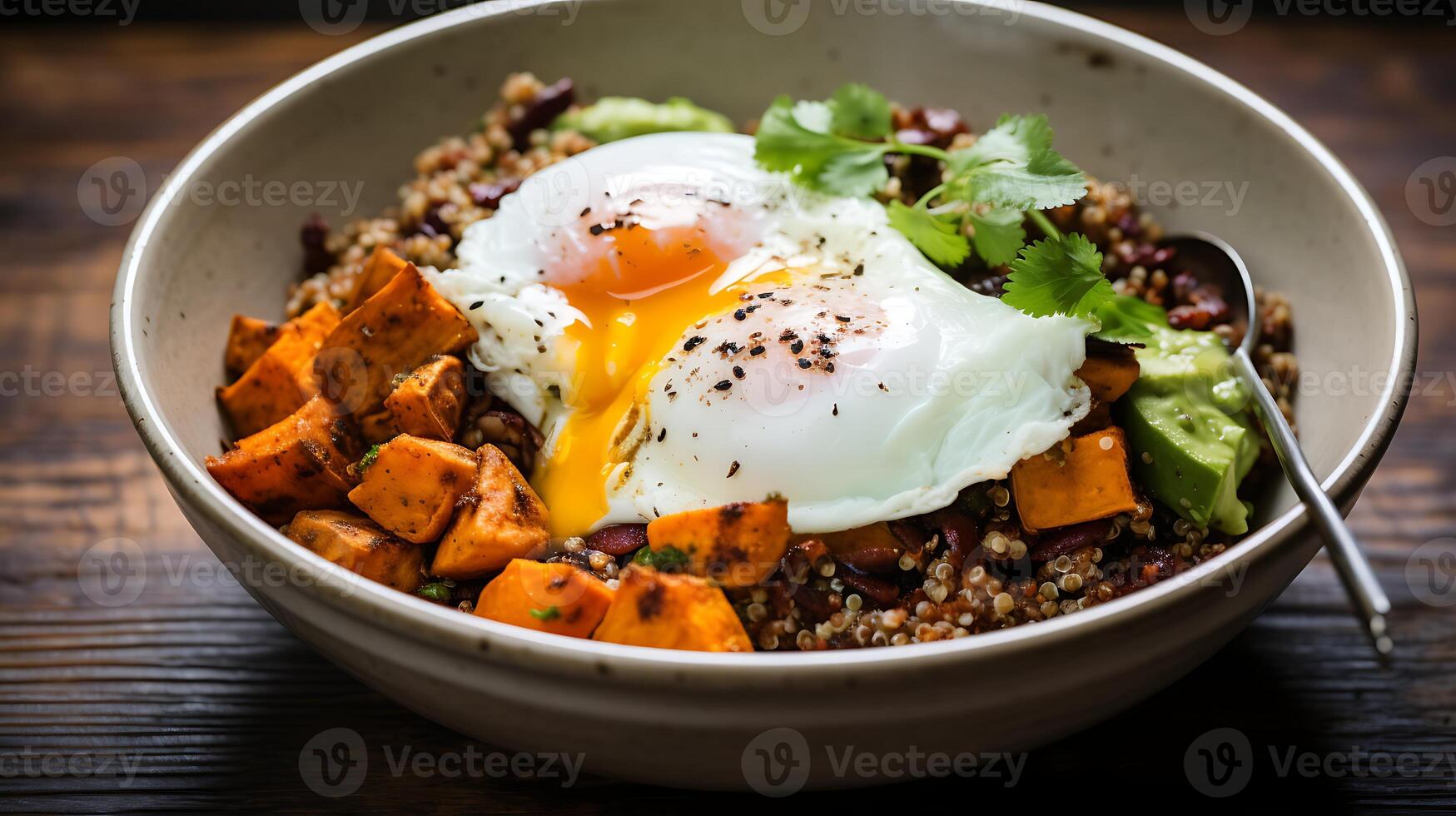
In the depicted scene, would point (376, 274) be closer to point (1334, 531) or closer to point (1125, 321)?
point (1125, 321)

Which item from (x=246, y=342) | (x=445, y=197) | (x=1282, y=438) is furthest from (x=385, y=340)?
(x=1282, y=438)

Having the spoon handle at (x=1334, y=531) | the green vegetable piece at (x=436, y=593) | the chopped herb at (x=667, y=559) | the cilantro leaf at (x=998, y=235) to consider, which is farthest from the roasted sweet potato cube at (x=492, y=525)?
Answer: the spoon handle at (x=1334, y=531)

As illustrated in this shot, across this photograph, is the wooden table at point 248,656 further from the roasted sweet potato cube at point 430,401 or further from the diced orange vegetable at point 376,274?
the diced orange vegetable at point 376,274

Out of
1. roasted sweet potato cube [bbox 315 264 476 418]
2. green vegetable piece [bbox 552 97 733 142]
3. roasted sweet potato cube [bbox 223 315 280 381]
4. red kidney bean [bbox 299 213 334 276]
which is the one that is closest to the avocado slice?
green vegetable piece [bbox 552 97 733 142]

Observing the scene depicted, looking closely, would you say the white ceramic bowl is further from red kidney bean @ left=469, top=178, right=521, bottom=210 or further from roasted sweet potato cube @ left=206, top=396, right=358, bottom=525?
red kidney bean @ left=469, top=178, right=521, bottom=210

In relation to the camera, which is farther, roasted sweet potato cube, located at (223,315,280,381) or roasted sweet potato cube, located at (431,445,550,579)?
roasted sweet potato cube, located at (223,315,280,381)
